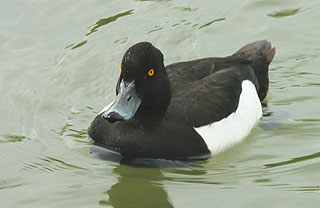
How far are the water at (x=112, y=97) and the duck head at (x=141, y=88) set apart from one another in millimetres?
589

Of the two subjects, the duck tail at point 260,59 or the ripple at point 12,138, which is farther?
the duck tail at point 260,59

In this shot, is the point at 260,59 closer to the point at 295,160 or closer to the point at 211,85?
the point at 211,85

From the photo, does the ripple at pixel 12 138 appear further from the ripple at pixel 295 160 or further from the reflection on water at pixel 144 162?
the ripple at pixel 295 160

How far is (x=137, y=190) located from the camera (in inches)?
237

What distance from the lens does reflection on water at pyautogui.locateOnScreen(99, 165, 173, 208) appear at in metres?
5.75

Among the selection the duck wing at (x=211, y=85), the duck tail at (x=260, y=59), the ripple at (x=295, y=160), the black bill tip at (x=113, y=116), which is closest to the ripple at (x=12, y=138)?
the black bill tip at (x=113, y=116)

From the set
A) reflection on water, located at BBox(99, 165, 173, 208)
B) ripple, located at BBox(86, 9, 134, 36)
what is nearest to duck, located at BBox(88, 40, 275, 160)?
reflection on water, located at BBox(99, 165, 173, 208)

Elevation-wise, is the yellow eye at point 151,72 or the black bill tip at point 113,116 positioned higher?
the yellow eye at point 151,72

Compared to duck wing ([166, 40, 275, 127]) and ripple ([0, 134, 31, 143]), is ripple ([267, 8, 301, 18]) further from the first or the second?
ripple ([0, 134, 31, 143])

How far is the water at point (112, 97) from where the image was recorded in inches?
232

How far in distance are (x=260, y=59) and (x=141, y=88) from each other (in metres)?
2.39

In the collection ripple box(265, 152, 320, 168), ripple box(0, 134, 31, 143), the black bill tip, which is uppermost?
the black bill tip

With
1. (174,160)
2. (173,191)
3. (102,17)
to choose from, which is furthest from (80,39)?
(173,191)

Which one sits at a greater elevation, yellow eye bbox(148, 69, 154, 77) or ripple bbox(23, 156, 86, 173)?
yellow eye bbox(148, 69, 154, 77)
